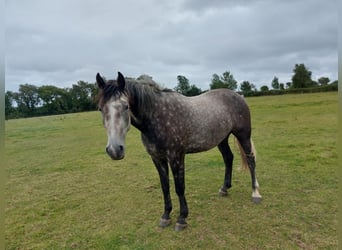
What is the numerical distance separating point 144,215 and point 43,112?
3560 centimetres

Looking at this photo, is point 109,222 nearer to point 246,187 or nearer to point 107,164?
point 246,187

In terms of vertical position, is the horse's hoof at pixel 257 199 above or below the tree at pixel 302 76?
below

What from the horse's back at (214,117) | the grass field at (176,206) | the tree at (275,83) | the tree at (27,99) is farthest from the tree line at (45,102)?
the tree at (275,83)

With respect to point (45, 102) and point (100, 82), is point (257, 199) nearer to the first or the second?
point (100, 82)

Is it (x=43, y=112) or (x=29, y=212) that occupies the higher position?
(x=43, y=112)

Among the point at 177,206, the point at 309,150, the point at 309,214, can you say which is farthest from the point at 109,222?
the point at 309,150

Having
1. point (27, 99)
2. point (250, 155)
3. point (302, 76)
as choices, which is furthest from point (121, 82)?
point (302, 76)

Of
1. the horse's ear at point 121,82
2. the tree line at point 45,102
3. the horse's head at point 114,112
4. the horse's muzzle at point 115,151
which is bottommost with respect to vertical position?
the horse's muzzle at point 115,151

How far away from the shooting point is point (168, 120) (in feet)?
9.05

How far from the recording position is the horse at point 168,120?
2.20 meters

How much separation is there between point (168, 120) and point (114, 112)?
0.79 m

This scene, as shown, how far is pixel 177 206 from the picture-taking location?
3.66m

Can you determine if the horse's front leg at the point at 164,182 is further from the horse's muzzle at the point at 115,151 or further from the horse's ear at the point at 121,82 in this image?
the horse's ear at the point at 121,82

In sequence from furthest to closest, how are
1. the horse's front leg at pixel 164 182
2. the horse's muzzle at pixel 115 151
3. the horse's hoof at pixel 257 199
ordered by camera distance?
the horse's hoof at pixel 257 199 < the horse's front leg at pixel 164 182 < the horse's muzzle at pixel 115 151
